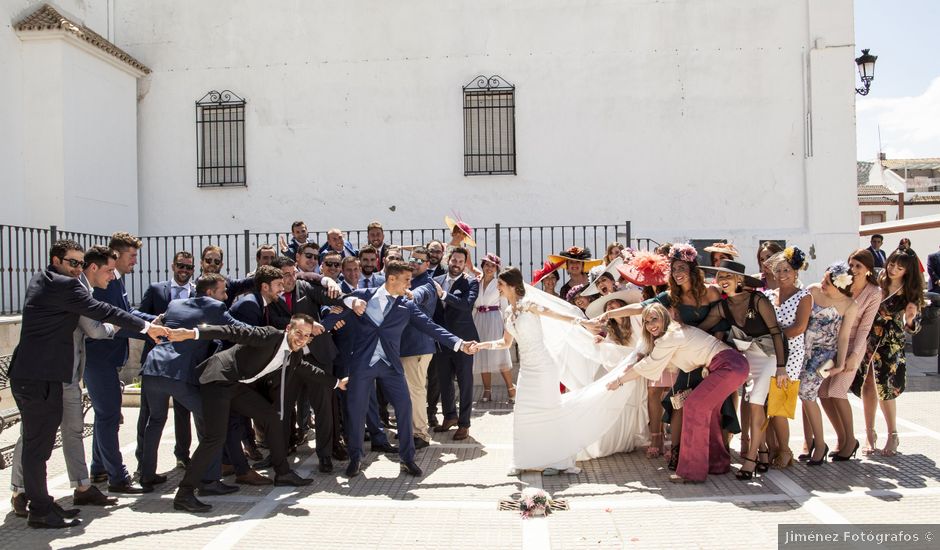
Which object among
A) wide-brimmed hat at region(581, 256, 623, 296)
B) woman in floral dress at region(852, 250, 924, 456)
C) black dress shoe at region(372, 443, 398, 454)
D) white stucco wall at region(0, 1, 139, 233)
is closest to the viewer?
woman in floral dress at region(852, 250, 924, 456)

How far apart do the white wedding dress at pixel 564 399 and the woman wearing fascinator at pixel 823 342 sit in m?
1.46

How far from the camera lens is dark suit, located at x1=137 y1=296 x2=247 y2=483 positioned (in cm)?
554

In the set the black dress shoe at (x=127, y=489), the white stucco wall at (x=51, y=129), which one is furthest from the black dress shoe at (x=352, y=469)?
the white stucco wall at (x=51, y=129)

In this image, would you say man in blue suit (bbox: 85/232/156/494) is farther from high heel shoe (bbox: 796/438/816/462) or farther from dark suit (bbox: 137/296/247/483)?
high heel shoe (bbox: 796/438/816/462)

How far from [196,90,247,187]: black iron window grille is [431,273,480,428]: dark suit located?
26.2 feet

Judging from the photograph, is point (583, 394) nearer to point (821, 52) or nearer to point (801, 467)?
point (801, 467)

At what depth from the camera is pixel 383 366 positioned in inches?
242

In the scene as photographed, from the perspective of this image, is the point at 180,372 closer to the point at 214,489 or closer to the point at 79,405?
the point at 79,405

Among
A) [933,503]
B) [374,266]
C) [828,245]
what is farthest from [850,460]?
[828,245]

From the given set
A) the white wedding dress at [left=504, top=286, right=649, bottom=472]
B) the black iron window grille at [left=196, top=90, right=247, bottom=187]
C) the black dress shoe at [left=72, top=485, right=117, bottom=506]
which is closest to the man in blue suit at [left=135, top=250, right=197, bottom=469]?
the black dress shoe at [left=72, top=485, right=117, bottom=506]

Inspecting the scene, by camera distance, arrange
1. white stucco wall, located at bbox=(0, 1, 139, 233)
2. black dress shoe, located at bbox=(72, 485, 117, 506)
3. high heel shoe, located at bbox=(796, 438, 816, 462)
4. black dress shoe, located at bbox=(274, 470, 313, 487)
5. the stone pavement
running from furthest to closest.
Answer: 1. white stucco wall, located at bbox=(0, 1, 139, 233)
2. high heel shoe, located at bbox=(796, 438, 816, 462)
3. black dress shoe, located at bbox=(274, 470, 313, 487)
4. black dress shoe, located at bbox=(72, 485, 117, 506)
5. the stone pavement

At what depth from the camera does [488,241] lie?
528 inches

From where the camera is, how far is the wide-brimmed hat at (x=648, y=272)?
6414mm

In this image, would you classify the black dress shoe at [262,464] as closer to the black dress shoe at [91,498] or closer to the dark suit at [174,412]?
the dark suit at [174,412]
